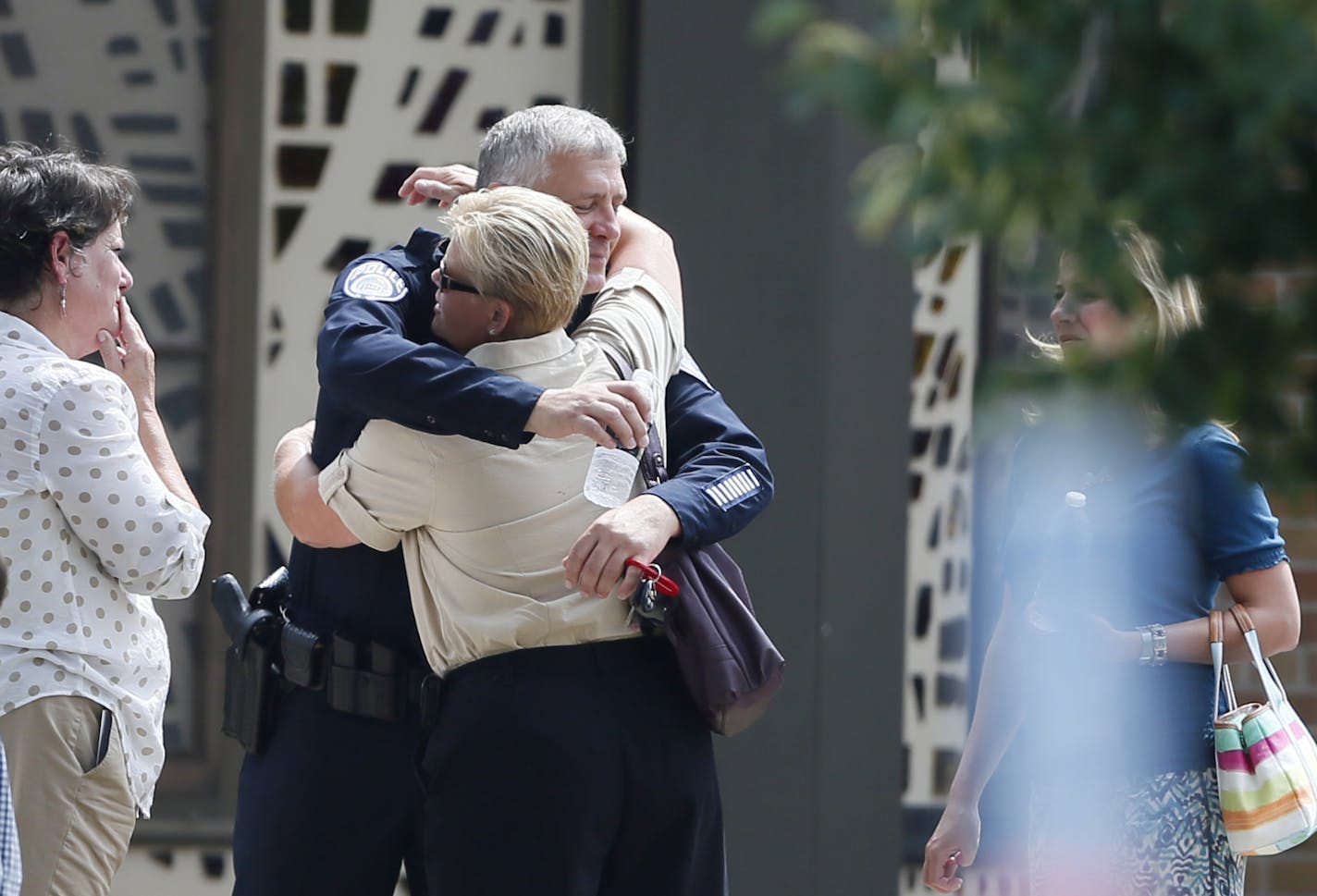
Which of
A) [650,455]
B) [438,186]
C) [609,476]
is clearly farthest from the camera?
[438,186]

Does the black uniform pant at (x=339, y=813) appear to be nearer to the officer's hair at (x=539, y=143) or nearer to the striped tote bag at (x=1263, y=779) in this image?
the officer's hair at (x=539, y=143)

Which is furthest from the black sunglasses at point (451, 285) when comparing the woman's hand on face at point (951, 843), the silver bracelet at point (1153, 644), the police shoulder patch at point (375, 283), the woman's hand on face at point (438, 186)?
the woman's hand on face at point (951, 843)

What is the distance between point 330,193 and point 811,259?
127 centimetres

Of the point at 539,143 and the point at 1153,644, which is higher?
the point at 539,143

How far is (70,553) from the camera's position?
2.74 metres

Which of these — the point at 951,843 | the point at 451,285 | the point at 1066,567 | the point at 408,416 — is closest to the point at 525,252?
the point at 451,285

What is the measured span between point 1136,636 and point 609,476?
36.7 inches

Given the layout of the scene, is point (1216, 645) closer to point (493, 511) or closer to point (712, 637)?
point (712, 637)

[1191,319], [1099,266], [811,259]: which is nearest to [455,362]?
[1191,319]

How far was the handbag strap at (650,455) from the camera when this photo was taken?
8.14 feet

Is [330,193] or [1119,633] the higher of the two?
[330,193]

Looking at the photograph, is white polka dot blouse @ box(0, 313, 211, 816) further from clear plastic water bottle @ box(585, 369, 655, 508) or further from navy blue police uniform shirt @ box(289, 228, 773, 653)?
clear plastic water bottle @ box(585, 369, 655, 508)

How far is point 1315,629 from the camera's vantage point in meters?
4.52

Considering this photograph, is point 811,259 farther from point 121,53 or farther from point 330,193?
point 121,53
